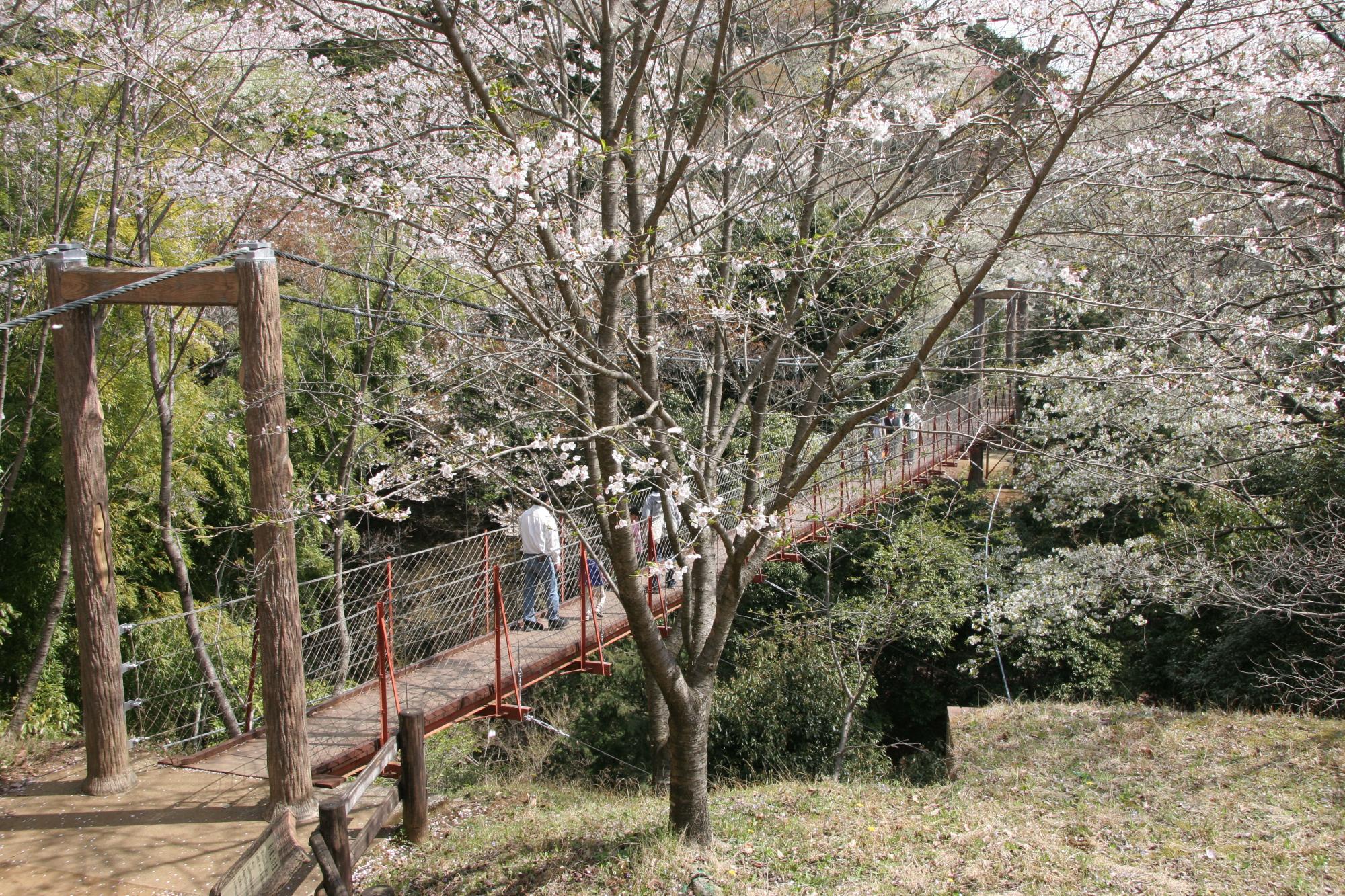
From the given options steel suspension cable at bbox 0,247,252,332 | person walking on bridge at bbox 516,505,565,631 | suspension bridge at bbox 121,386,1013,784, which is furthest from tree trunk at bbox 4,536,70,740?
person walking on bridge at bbox 516,505,565,631

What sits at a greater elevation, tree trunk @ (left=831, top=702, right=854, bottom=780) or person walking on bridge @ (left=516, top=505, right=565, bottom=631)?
person walking on bridge @ (left=516, top=505, right=565, bottom=631)

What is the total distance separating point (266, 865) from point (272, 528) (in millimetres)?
1527

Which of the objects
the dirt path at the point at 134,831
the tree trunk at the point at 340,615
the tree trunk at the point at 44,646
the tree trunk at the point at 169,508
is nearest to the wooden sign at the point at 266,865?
the dirt path at the point at 134,831

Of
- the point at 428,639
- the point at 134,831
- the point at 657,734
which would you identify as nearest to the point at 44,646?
the point at 428,639

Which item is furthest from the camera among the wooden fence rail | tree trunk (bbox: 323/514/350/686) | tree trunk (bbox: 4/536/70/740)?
tree trunk (bbox: 323/514/350/686)

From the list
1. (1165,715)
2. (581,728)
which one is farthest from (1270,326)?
(581,728)

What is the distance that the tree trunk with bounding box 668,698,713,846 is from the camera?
523cm

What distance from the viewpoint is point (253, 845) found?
3.14 meters

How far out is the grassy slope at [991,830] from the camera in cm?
491

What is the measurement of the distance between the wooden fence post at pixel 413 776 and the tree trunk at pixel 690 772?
1373 mm

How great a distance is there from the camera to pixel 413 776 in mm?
5027

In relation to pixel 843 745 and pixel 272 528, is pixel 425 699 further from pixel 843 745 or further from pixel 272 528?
pixel 843 745

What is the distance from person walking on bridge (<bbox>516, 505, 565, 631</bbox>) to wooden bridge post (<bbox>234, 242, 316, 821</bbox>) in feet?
9.20

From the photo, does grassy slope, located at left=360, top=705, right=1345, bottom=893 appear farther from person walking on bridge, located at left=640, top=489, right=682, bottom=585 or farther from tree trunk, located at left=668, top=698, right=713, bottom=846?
person walking on bridge, located at left=640, top=489, right=682, bottom=585
